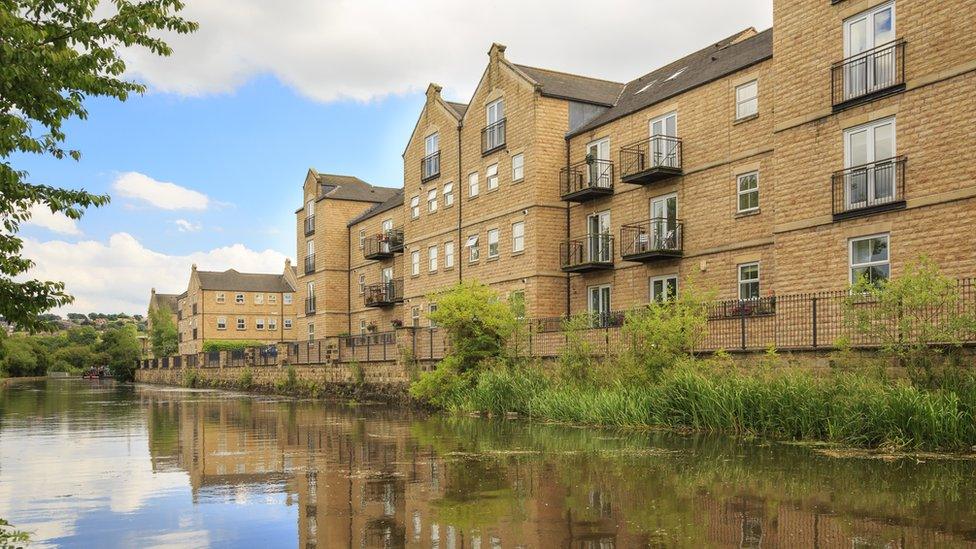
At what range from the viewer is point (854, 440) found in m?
15.6

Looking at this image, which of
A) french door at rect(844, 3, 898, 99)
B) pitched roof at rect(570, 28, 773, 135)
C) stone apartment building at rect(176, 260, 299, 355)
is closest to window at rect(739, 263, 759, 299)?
pitched roof at rect(570, 28, 773, 135)

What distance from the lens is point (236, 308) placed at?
87.7m

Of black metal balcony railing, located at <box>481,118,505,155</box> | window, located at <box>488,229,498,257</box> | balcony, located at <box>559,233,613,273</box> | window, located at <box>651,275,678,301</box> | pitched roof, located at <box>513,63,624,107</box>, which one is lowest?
window, located at <box>651,275,678,301</box>

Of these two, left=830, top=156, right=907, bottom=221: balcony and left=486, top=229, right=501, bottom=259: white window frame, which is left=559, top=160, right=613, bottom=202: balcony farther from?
left=830, top=156, right=907, bottom=221: balcony

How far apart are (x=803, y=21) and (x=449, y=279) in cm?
1994

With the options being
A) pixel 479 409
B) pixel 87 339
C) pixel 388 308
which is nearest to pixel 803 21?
pixel 479 409

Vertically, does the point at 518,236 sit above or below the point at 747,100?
below

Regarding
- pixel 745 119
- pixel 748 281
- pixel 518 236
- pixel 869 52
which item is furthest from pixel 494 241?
pixel 869 52

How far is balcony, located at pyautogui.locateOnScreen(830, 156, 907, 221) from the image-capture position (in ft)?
66.3

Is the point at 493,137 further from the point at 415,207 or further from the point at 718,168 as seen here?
the point at 718,168

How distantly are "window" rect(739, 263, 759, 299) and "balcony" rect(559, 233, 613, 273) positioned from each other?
5.56 m

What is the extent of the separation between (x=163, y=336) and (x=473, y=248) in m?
67.8

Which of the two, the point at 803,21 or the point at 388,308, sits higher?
the point at 803,21

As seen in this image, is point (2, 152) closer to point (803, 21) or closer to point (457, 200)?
point (803, 21)
